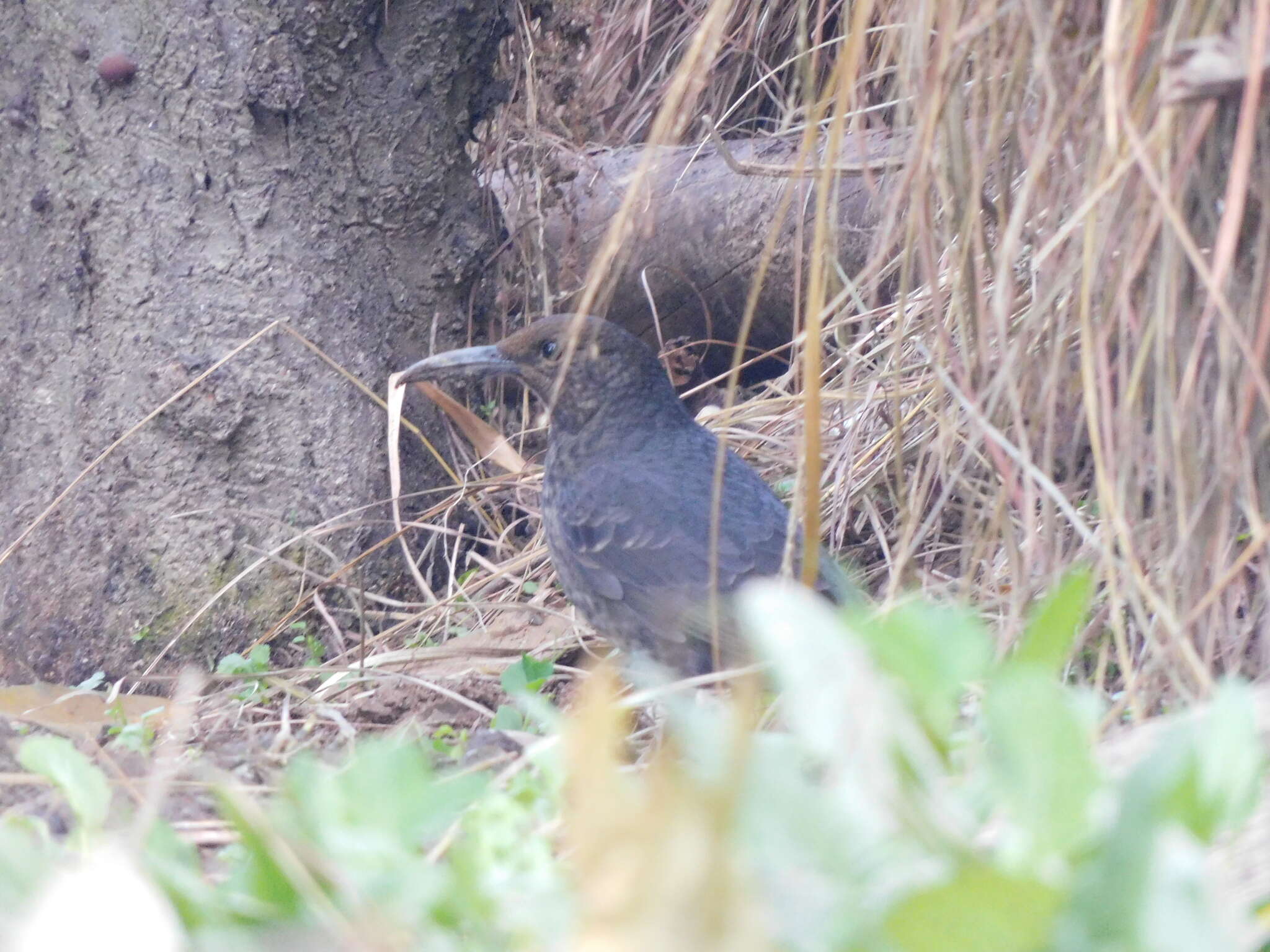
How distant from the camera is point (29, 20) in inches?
128

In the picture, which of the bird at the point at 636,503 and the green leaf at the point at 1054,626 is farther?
the bird at the point at 636,503

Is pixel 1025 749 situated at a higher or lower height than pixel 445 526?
higher

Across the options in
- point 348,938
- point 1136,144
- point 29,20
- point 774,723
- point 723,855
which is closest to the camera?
point 723,855

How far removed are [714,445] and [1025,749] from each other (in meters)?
2.68

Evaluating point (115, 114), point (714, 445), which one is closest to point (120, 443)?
point (115, 114)

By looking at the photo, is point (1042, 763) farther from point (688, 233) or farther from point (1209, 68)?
point (688, 233)

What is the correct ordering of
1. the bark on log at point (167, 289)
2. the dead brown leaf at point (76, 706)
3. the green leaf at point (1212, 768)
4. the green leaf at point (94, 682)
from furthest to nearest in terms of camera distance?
the bark on log at point (167, 289), the green leaf at point (94, 682), the dead brown leaf at point (76, 706), the green leaf at point (1212, 768)

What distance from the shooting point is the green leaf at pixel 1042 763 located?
2.70ft

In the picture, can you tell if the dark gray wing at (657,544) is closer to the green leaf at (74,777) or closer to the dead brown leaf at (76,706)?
the dead brown leaf at (76,706)

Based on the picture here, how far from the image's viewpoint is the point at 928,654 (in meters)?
1.00

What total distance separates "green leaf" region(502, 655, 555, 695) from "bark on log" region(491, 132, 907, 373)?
1498mm

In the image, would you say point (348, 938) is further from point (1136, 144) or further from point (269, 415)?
point (269, 415)

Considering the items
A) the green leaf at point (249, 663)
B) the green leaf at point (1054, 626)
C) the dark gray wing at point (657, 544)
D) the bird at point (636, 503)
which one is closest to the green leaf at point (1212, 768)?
the green leaf at point (1054, 626)

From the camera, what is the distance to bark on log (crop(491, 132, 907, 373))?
402 cm
